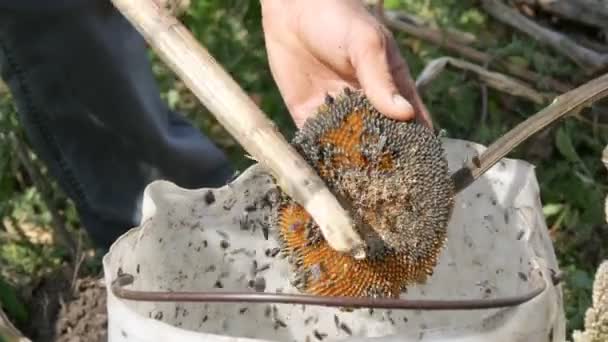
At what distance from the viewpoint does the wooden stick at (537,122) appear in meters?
0.98

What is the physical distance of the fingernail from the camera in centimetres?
97

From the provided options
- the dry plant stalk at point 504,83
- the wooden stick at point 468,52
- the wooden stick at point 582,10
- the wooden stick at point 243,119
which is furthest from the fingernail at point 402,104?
the wooden stick at point 582,10

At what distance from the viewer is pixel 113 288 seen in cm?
93

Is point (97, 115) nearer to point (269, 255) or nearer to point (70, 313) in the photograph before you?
point (70, 313)

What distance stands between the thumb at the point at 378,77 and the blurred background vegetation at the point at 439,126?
A: 23.5 inches

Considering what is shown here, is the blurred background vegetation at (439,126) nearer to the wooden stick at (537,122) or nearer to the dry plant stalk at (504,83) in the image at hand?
the dry plant stalk at (504,83)

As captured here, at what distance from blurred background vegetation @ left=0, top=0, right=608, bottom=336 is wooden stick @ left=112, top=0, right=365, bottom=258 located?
0.72 metres

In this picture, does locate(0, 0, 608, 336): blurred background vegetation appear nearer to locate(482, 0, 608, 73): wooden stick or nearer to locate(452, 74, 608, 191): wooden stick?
locate(482, 0, 608, 73): wooden stick

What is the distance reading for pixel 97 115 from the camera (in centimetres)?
160

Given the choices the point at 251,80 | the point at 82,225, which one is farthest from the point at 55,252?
the point at 251,80

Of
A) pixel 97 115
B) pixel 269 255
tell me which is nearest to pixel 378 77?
pixel 269 255

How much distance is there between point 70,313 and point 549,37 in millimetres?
1015

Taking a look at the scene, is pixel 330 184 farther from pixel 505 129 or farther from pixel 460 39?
pixel 460 39

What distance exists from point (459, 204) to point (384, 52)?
11.8 inches
